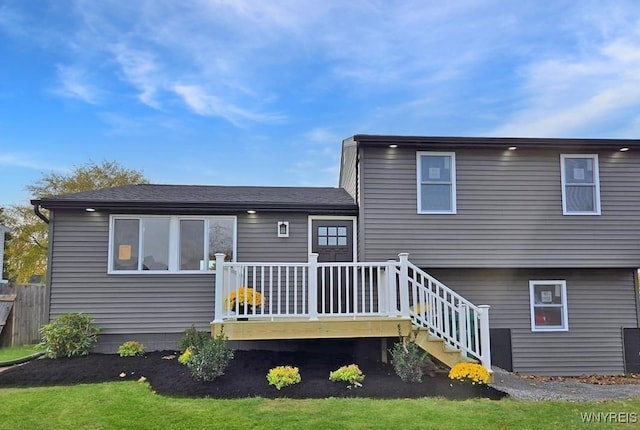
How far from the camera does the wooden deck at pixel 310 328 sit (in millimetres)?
6512

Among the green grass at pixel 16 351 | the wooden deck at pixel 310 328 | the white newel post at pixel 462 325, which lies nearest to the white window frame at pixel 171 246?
the wooden deck at pixel 310 328

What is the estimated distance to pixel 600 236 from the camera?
8523 mm

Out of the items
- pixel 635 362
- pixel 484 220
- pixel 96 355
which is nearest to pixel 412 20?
pixel 484 220

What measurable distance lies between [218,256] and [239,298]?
1.09 metres

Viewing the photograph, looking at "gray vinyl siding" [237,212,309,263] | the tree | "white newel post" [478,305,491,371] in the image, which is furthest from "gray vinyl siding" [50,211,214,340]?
the tree

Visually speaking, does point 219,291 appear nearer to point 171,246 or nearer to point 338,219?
point 171,246

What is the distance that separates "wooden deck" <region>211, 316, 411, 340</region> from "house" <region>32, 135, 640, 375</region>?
1.31m

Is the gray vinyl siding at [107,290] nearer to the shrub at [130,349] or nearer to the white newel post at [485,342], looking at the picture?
the shrub at [130,349]

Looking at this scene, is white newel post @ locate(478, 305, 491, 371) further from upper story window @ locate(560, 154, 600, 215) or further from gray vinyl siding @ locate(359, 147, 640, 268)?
upper story window @ locate(560, 154, 600, 215)

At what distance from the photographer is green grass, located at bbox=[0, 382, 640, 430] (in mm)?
4543

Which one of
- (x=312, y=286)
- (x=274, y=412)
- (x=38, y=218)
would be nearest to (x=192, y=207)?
(x=312, y=286)

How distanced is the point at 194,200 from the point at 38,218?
1640 centimetres

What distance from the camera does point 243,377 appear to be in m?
6.14

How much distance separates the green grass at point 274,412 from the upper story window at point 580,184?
165 inches
